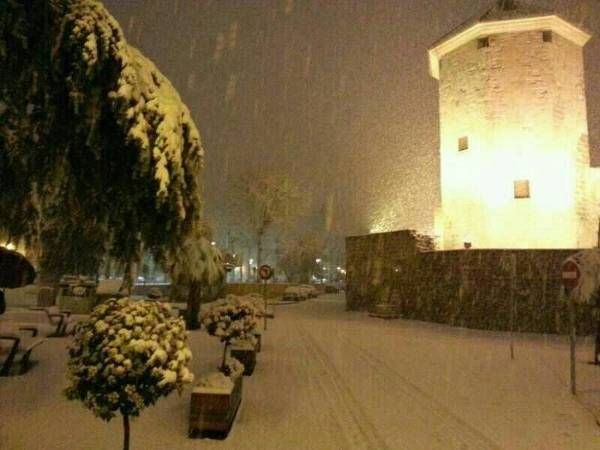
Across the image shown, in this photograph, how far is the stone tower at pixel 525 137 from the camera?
80.7 ft

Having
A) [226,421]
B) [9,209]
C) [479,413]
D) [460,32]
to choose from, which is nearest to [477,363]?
[479,413]

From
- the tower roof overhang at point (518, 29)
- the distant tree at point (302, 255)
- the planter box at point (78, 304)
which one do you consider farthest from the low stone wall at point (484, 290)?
the distant tree at point (302, 255)

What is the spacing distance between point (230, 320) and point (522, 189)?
64.6 ft

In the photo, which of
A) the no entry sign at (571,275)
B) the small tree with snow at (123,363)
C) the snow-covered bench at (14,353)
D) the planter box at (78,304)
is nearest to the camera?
the small tree with snow at (123,363)

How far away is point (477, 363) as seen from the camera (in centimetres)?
1170

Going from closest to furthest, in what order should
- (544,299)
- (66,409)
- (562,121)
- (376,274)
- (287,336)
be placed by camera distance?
(66,409) → (287,336) → (544,299) → (562,121) → (376,274)

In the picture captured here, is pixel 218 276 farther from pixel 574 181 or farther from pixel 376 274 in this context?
pixel 574 181

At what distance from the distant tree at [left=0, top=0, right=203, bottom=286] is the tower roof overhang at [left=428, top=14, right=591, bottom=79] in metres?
23.1

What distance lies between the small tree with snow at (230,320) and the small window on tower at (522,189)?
62.4ft

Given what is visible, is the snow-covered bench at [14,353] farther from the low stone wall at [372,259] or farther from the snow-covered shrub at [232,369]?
the low stone wall at [372,259]

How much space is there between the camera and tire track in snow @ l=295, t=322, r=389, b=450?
575 centimetres

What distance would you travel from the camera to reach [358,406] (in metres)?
7.34

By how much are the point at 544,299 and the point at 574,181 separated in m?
8.60

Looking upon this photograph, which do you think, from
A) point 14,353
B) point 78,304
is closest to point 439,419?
point 14,353
